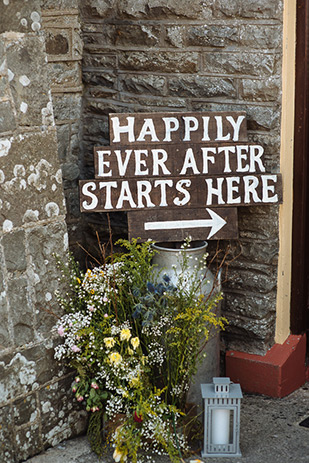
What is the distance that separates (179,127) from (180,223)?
0.51 meters

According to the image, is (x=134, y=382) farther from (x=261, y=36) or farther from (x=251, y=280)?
(x=261, y=36)

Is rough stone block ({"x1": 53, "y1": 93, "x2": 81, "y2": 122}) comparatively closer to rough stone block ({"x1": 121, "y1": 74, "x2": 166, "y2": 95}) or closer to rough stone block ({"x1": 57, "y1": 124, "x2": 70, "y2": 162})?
rough stone block ({"x1": 57, "y1": 124, "x2": 70, "y2": 162})

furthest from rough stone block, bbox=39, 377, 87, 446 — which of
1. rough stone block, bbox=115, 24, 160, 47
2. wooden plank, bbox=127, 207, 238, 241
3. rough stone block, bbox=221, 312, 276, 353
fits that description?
rough stone block, bbox=115, 24, 160, 47

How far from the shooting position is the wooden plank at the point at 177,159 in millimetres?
3602

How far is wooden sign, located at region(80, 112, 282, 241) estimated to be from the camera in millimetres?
3605

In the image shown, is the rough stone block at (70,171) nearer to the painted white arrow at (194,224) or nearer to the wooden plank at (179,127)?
the wooden plank at (179,127)

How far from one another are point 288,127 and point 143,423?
1775 millimetres

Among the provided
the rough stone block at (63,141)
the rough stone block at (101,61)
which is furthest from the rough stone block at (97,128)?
the rough stone block at (101,61)

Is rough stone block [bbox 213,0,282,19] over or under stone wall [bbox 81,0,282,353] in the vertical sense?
over

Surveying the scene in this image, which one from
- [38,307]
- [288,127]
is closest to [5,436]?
[38,307]

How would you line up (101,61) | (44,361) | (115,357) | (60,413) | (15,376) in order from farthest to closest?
(101,61)
(60,413)
(44,361)
(15,376)
(115,357)

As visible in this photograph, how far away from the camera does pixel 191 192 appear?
3.68 m

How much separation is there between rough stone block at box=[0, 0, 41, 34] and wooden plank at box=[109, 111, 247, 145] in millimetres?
686

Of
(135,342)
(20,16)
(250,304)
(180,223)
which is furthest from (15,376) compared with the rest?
(20,16)
